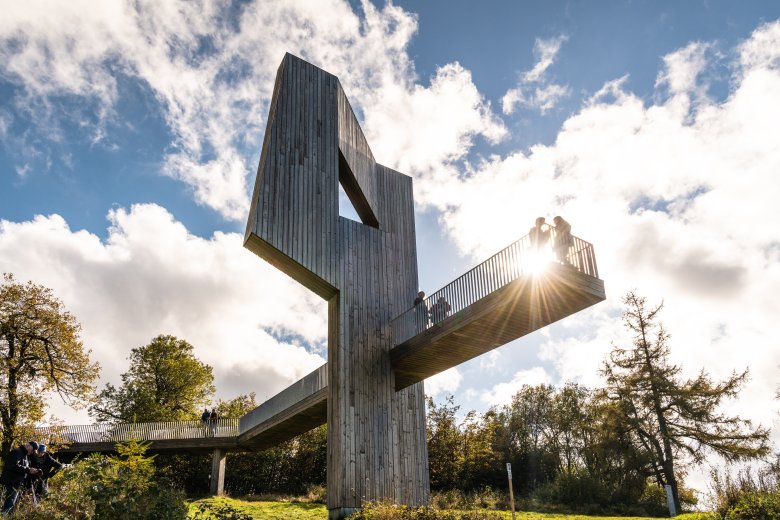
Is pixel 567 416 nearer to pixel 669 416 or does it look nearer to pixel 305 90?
pixel 669 416

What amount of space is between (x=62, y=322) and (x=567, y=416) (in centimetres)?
2382

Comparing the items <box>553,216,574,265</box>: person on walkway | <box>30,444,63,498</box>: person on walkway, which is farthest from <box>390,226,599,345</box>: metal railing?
<box>30,444,63,498</box>: person on walkway

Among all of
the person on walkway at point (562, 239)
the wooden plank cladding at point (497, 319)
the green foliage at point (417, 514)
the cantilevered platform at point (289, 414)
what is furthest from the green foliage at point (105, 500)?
the cantilevered platform at point (289, 414)

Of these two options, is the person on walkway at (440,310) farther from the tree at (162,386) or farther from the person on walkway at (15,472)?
the tree at (162,386)

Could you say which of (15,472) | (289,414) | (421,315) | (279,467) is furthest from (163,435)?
(15,472)

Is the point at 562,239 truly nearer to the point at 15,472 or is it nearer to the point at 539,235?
the point at 539,235

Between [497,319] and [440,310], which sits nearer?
[497,319]

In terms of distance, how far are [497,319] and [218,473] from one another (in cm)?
1712

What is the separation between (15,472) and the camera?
8.82m

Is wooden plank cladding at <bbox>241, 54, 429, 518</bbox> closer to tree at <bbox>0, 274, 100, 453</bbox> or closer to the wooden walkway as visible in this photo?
the wooden walkway

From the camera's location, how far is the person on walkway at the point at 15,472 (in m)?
8.62

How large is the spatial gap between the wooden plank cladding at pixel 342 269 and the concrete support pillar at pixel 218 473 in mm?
9011

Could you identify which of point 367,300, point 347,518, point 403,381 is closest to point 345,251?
point 367,300

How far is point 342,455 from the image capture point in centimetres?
1314
